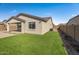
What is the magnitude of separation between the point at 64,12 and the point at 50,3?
150 centimetres

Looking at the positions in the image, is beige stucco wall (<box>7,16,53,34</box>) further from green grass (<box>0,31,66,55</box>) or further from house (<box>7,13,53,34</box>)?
green grass (<box>0,31,66,55</box>)

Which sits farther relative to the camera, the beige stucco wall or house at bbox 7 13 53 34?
the beige stucco wall

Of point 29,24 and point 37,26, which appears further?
point 37,26

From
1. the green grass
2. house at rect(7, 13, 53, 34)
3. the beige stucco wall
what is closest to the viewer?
the green grass

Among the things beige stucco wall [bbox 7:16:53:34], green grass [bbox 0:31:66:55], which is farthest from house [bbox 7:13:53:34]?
green grass [bbox 0:31:66:55]

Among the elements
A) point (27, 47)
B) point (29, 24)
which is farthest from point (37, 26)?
point (27, 47)

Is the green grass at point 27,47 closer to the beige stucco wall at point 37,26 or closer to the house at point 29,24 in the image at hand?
the house at point 29,24

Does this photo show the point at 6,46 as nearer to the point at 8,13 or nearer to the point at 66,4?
the point at 8,13

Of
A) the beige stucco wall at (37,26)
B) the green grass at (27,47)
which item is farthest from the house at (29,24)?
the green grass at (27,47)

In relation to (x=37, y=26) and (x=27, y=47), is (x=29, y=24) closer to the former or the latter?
(x=37, y=26)

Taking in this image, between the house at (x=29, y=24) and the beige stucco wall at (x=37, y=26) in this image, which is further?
the beige stucco wall at (x=37, y=26)
